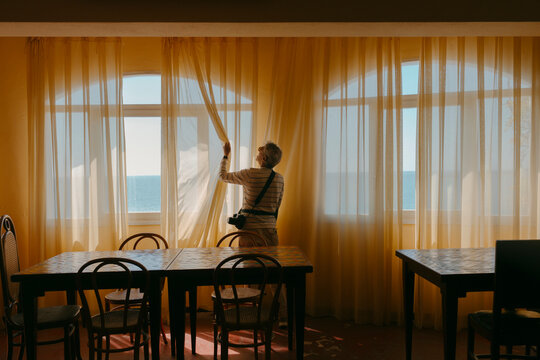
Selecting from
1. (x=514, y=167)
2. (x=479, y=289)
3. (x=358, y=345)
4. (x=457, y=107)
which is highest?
(x=457, y=107)

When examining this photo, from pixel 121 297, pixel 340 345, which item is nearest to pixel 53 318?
pixel 121 297

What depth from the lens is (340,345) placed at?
3484 millimetres

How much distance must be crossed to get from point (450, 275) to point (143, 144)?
3298mm

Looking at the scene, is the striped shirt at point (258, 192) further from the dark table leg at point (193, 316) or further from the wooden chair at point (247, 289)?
the dark table leg at point (193, 316)

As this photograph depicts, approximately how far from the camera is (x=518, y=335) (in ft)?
7.67

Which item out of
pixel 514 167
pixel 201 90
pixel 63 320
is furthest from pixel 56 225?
pixel 514 167

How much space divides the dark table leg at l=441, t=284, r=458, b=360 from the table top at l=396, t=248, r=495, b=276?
112mm

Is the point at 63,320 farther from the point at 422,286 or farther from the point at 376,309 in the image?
the point at 422,286

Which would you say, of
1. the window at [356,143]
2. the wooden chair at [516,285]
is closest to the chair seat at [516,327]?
the wooden chair at [516,285]

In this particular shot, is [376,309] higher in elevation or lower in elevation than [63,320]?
lower

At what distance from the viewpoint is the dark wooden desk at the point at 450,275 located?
2.44 meters

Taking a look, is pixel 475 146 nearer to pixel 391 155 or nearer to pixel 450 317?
pixel 391 155

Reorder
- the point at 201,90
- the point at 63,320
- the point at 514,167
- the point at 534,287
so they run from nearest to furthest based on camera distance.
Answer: the point at 534,287 → the point at 63,320 → the point at 514,167 → the point at 201,90

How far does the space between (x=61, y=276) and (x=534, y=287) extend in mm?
2826
